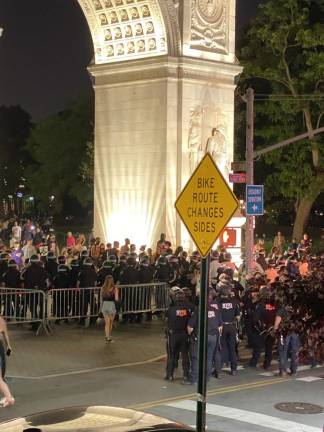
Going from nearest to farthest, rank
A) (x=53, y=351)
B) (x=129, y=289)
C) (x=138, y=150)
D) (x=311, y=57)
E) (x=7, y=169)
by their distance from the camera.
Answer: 1. (x=53, y=351)
2. (x=129, y=289)
3. (x=138, y=150)
4. (x=311, y=57)
5. (x=7, y=169)

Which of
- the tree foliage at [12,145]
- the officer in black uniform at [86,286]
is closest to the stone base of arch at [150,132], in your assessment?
the officer in black uniform at [86,286]

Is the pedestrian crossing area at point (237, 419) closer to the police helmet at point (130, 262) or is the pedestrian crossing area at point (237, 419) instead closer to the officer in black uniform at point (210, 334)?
the officer in black uniform at point (210, 334)

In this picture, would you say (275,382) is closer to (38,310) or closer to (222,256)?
Answer: (38,310)

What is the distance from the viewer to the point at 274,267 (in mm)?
20828

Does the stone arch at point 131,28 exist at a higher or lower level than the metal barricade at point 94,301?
higher

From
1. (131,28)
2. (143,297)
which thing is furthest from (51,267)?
(131,28)

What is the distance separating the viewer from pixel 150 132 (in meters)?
27.5

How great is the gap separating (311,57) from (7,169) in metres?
67.9

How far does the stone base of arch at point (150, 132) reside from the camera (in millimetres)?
26906

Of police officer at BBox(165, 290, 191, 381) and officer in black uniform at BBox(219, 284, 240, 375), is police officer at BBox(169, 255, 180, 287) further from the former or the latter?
police officer at BBox(165, 290, 191, 381)

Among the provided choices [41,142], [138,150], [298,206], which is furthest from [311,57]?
[41,142]

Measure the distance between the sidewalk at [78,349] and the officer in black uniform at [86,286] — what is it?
41 centimetres

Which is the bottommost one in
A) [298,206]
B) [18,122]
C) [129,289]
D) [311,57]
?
[129,289]

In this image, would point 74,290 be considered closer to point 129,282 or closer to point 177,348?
point 129,282
